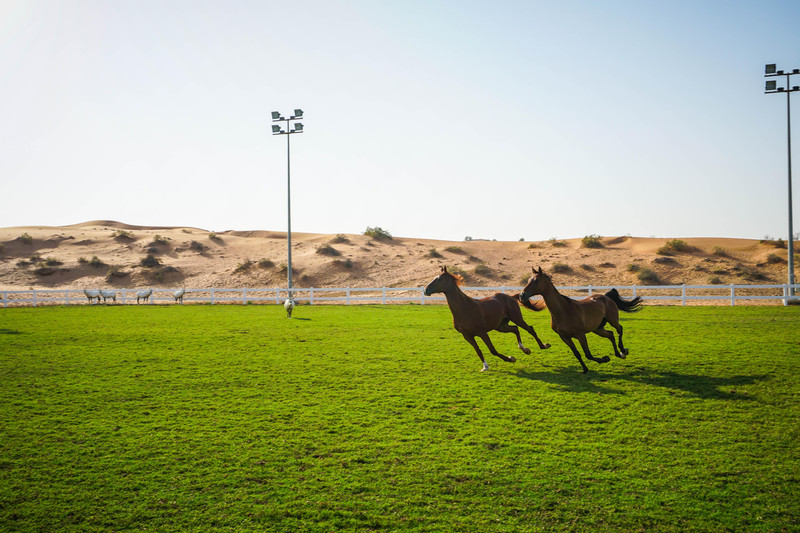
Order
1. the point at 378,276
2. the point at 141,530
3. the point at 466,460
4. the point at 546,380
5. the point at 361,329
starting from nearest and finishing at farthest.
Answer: the point at 141,530 → the point at 466,460 → the point at 546,380 → the point at 361,329 → the point at 378,276

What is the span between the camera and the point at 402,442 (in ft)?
20.4

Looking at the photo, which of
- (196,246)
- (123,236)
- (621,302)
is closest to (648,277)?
(621,302)

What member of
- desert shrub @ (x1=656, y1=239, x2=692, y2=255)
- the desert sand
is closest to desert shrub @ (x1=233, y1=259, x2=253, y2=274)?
the desert sand

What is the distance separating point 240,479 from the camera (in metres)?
5.20

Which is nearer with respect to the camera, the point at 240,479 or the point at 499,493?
the point at 499,493

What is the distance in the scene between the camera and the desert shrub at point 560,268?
55781 millimetres

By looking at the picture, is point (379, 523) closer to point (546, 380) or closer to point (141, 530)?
point (141, 530)

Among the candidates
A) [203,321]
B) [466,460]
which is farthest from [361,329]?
[466,460]

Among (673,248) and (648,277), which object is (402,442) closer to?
(648,277)

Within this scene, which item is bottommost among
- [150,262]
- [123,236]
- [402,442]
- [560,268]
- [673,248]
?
[402,442]

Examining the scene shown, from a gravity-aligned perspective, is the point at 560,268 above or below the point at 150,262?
below

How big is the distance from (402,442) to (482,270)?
2047 inches

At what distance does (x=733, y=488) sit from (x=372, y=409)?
14.4 feet

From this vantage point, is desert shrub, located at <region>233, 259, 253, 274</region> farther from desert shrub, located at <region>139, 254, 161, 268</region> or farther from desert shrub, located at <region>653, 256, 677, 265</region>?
desert shrub, located at <region>653, 256, 677, 265</region>
